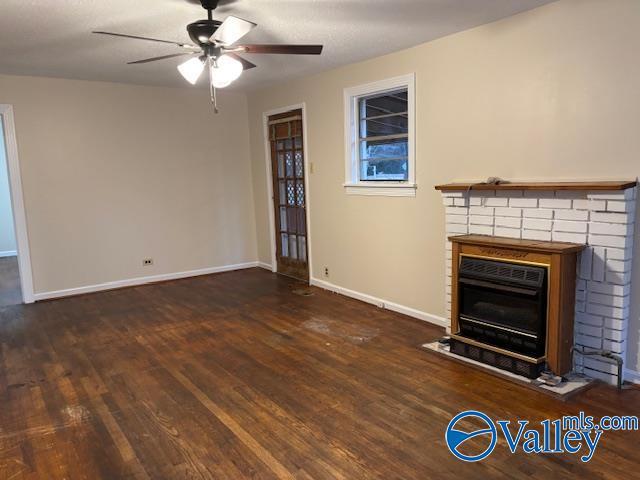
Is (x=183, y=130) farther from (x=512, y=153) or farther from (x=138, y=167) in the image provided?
(x=512, y=153)

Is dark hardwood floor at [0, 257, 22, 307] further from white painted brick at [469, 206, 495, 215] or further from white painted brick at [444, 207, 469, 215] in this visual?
white painted brick at [469, 206, 495, 215]

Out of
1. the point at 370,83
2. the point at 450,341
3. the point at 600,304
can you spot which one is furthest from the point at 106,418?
the point at 370,83

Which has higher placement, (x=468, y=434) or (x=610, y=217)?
(x=610, y=217)

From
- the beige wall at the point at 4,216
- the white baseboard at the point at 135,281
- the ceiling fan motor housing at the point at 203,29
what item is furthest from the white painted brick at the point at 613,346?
the beige wall at the point at 4,216

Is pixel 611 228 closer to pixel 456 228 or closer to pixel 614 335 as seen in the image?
pixel 614 335

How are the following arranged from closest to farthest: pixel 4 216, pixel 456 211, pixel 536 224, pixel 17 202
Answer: pixel 536 224 < pixel 456 211 < pixel 17 202 < pixel 4 216

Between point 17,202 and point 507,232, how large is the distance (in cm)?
484

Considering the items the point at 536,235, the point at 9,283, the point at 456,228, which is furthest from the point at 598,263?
the point at 9,283

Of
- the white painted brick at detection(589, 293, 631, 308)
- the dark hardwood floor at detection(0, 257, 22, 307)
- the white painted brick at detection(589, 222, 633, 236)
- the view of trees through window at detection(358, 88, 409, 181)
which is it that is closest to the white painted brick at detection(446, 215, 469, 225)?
the view of trees through window at detection(358, 88, 409, 181)

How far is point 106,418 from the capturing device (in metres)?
2.67

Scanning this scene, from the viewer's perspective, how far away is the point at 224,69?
2.89 metres

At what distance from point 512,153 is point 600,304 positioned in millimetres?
1149

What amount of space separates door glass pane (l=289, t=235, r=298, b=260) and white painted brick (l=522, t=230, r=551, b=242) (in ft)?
10.6

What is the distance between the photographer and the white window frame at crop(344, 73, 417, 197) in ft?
13.3
